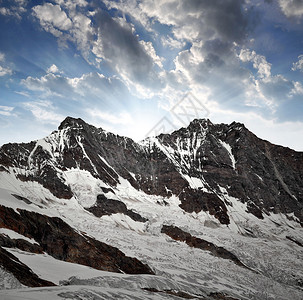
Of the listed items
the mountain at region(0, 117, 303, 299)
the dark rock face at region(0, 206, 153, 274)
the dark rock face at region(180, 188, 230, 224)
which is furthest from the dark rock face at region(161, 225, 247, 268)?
the dark rock face at region(0, 206, 153, 274)

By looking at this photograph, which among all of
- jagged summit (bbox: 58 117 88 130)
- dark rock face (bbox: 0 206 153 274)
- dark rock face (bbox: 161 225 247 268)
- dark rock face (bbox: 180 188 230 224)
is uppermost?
jagged summit (bbox: 58 117 88 130)

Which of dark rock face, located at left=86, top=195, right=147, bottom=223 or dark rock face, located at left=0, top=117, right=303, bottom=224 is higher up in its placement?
dark rock face, located at left=0, top=117, right=303, bottom=224

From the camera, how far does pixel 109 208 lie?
278ft

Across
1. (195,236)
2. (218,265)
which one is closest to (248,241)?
(195,236)

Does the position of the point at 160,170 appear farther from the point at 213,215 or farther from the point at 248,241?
the point at 248,241

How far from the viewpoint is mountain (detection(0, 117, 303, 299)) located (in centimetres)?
2822

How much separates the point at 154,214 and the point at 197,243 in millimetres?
21198

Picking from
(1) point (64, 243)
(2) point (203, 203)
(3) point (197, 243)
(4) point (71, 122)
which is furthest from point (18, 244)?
(4) point (71, 122)

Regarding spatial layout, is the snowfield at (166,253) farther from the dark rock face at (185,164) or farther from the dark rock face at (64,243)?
the dark rock face at (185,164)

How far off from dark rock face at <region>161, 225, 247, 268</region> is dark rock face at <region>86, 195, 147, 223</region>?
10748 mm

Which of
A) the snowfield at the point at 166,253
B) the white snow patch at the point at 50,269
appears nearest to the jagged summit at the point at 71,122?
the snowfield at the point at 166,253

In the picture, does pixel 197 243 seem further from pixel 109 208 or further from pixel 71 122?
pixel 71 122

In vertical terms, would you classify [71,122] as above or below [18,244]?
above

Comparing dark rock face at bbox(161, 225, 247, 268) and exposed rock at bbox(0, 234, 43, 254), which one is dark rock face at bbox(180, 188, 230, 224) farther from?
exposed rock at bbox(0, 234, 43, 254)
